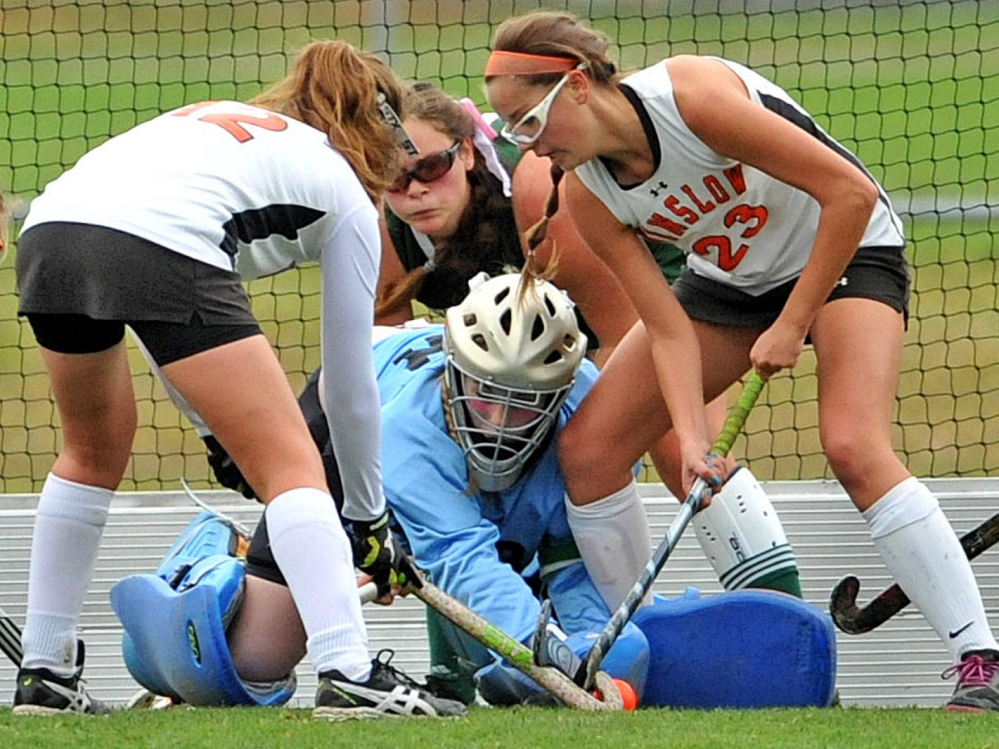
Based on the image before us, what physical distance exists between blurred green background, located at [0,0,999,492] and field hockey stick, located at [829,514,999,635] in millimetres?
1973

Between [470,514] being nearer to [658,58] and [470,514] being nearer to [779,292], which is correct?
[779,292]

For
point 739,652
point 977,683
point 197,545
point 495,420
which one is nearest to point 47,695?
point 197,545

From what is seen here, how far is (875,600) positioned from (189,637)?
56.9 inches

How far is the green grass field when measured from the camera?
125 inches

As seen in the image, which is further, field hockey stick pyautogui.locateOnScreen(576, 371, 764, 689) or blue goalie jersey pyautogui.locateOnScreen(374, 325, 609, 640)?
blue goalie jersey pyautogui.locateOnScreen(374, 325, 609, 640)

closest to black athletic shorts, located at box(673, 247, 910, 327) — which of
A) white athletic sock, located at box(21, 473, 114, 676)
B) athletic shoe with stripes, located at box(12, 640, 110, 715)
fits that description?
white athletic sock, located at box(21, 473, 114, 676)

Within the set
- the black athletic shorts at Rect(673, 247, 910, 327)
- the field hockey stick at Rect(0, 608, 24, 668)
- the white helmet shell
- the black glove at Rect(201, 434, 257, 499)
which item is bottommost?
the field hockey stick at Rect(0, 608, 24, 668)

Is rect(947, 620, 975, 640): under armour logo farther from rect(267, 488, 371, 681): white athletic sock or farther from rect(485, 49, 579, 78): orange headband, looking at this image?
rect(485, 49, 579, 78): orange headband

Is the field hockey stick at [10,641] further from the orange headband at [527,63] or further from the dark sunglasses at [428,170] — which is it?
the orange headband at [527,63]

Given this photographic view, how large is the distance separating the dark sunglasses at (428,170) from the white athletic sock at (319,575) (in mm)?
1372

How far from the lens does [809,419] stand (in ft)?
28.7

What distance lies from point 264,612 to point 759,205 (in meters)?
1.28

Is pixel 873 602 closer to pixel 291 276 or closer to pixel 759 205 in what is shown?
pixel 759 205

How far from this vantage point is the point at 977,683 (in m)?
3.70
